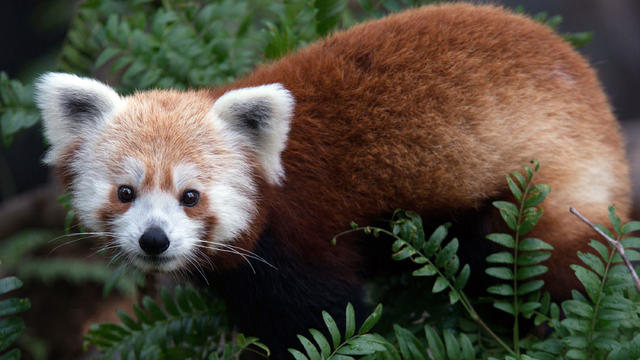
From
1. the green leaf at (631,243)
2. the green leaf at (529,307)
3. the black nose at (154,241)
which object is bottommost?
Answer: the green leaf at (529,307)

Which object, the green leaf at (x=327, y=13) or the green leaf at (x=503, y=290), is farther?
the green leaf at (x=327, y=13)

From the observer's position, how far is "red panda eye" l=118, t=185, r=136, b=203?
227 centimetres

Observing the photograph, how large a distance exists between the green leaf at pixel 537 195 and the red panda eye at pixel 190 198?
1.23 meters

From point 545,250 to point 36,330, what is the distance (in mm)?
4046

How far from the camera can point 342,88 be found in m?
2.64

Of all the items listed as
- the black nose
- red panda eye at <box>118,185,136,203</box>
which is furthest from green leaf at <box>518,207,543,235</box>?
red panda eye at <box>118,185,136,203</box>

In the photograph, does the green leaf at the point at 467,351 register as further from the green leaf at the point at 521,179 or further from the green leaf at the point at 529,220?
the green leaf at the point at 521,179

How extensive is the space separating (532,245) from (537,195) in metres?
0.20

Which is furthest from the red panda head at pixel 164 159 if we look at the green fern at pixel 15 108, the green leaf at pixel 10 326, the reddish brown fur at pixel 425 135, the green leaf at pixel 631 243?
the green leaf at pixel 631 243

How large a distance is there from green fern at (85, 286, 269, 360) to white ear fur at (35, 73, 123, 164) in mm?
950

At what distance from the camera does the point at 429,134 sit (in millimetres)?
2598

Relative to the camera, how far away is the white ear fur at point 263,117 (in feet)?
7.63

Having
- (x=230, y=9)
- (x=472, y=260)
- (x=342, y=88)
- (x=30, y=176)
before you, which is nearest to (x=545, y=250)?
(x=472, y=260)

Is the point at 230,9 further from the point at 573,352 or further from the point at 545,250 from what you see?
the point at 573,352
